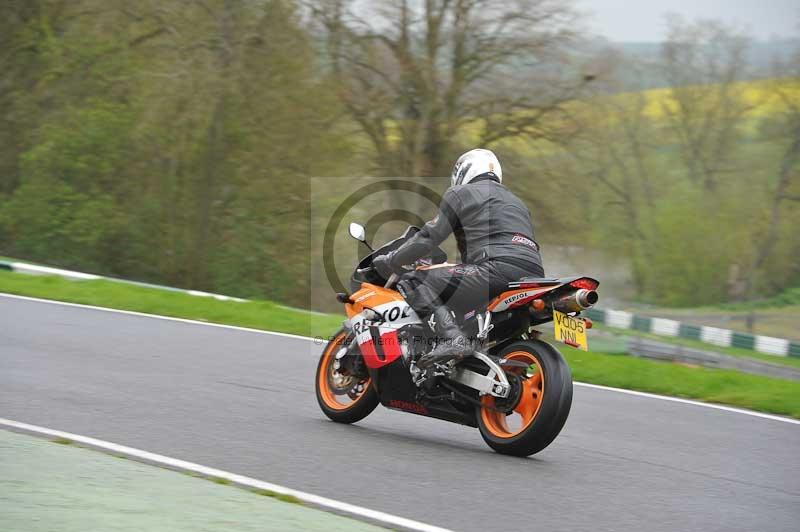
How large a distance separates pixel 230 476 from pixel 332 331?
7820 mm

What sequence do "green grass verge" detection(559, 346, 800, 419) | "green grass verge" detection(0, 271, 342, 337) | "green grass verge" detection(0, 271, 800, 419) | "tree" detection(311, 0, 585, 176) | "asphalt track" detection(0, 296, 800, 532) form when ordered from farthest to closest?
"tree" detection(311, 0, 585, 176) < "green grass verge" detection(0, 271, 342, 337) < "green grass verge" detection(0, 271, 800, 419) < "green grass verge" detection(559, 346, 800, 419) < "asphalt track" detection(0, 296, 800, 532)

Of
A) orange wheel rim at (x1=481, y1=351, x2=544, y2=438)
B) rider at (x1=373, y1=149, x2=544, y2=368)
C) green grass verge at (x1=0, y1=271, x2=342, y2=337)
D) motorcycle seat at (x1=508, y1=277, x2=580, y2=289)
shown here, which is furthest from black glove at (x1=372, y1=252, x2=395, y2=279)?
green grass verge at (x1=0, y1=271, x2=342, y2=337)

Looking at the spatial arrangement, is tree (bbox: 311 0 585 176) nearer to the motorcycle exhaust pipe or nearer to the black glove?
the black glove

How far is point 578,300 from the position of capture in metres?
5.96

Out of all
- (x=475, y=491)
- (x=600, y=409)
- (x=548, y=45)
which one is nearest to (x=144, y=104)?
(x=548, y=45)

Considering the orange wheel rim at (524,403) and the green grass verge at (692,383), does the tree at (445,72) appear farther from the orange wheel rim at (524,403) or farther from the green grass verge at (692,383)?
the orange wheel rim at (524,403)

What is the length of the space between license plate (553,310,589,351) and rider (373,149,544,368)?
47 centimetres

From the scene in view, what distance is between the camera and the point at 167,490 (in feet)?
15.8

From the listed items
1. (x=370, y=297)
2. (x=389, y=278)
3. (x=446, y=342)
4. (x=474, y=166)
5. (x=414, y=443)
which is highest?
(x=474, y=166)

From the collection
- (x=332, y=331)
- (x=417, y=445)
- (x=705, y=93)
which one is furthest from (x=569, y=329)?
(x=705, y=93)

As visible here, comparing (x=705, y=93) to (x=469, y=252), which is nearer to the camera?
(x=469, y=252)

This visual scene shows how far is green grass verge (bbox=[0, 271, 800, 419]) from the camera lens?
984cm

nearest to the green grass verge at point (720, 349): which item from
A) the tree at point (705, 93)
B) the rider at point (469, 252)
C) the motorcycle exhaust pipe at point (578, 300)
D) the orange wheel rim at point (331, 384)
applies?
the orange wheel rim at point (331, 384)

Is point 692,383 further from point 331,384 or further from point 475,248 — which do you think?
point 475,248
